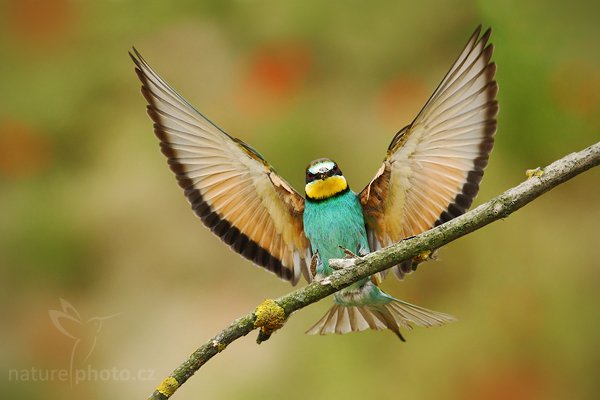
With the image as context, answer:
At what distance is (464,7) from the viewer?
2428 mm

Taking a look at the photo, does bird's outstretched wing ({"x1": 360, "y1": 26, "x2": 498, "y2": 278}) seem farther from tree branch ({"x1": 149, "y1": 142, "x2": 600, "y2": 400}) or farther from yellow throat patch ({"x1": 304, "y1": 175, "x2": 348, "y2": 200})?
tree branch ({"x1": 149, "y1": 142, "x2": 600, "y2": 400})

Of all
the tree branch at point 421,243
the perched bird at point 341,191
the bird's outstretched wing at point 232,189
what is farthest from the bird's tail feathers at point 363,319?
the tree branch at point 421,243

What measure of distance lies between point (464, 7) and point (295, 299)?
1592 millimetres

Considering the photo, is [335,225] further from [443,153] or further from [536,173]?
[536,173]

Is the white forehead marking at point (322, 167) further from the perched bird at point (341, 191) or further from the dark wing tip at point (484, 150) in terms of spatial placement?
the dark wing tip at point (484, 150)

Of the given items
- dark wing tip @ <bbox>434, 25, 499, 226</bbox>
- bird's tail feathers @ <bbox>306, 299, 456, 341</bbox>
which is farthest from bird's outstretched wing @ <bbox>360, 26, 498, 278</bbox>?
bird's tail feathers @ <bbox>306, 299, 456, 341</bbox>

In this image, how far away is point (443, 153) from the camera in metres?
1.40

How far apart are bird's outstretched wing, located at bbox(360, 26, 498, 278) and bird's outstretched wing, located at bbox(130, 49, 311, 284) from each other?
187 mm

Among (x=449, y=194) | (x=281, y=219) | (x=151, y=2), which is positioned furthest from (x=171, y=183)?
(x=449, y=194)

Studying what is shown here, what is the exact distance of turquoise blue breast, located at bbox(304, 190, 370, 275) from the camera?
148 centimetres

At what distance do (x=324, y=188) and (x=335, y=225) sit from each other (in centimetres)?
8

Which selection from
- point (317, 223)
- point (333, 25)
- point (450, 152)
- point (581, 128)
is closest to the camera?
point (450, 152)

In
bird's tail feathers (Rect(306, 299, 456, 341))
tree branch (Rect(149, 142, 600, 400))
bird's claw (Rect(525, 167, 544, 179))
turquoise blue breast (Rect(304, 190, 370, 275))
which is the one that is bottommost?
tree branch (Rect(149, 142, 600, 400))

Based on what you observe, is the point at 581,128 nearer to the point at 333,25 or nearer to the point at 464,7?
the point at 464,7
